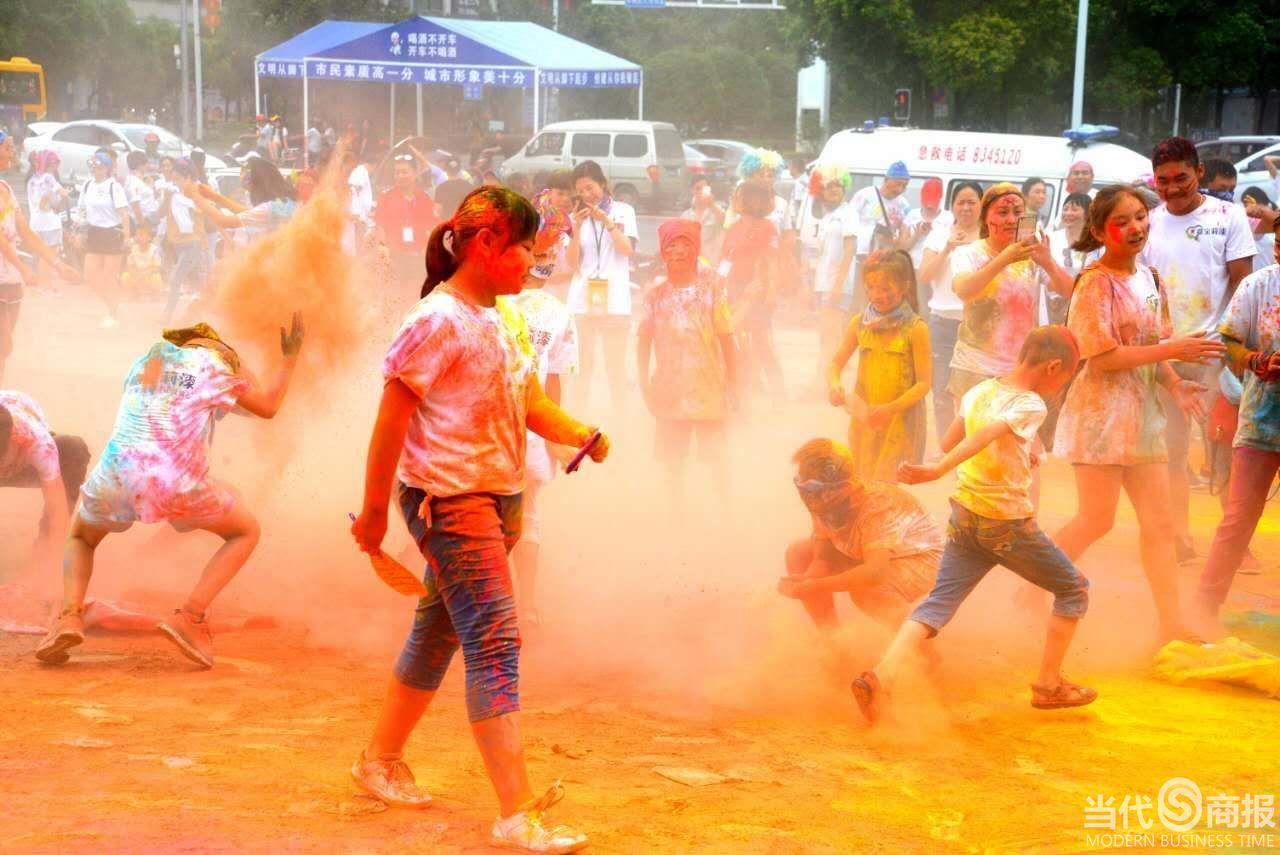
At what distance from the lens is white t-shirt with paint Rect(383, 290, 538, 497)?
13.8 ft

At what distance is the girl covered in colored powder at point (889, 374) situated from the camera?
6.92m

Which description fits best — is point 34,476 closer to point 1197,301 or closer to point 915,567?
point 915,567

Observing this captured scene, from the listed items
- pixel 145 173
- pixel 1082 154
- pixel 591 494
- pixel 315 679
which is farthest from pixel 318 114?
pixel 315 679

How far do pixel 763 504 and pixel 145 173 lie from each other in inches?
671

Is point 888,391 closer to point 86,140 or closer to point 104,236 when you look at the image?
point 104,236

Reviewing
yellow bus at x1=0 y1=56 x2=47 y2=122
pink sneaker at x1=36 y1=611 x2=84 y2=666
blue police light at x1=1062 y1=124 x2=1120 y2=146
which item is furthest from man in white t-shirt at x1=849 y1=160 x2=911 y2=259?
yellow bus at x1=0 y1=56 x2=47 y2=122

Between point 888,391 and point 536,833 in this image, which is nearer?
point 536,833

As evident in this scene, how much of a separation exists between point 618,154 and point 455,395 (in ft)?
98.0

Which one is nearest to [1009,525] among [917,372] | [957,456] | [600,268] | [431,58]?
[957,456]

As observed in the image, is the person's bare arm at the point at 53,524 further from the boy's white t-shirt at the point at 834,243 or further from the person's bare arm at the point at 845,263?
the boy's white t-shirt at the point at 834,243

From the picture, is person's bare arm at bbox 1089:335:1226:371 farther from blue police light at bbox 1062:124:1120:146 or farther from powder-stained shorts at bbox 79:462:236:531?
blue police light at bbox 1062:124:1120:146

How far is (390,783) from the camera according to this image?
4.55 m

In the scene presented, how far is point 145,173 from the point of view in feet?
77.6

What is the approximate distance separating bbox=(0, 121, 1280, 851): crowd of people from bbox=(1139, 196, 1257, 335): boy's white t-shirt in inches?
0.5
